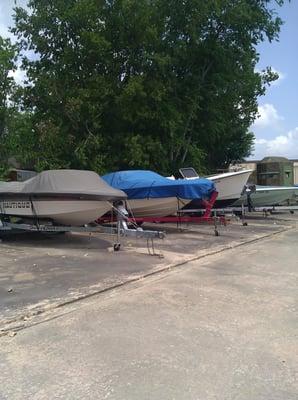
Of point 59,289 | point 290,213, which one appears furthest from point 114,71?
point 59,289

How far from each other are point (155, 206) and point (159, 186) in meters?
0.92

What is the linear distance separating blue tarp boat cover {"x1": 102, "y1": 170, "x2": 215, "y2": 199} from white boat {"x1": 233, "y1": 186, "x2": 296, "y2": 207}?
7.16 metres

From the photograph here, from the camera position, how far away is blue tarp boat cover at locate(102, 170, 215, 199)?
1576cm

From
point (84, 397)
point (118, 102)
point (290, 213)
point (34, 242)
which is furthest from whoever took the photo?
point (290, 213)

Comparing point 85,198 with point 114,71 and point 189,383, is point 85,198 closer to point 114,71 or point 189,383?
point 189,383

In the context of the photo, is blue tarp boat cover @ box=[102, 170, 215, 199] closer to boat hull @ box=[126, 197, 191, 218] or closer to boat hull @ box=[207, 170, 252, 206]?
boat hull @ box=[126, 197, 191, 218]

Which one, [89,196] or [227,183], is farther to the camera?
[227,183]

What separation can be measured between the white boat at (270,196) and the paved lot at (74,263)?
639 cm

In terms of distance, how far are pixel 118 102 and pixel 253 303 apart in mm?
16464

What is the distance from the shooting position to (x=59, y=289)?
25.9ft

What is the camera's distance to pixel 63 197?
41.9ft

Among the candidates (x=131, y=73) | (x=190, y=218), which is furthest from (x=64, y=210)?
(x=131, y=73)

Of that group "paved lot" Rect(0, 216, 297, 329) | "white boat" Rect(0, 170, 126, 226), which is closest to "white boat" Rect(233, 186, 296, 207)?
"paved lot" Rect(0, 216, 297, 329)

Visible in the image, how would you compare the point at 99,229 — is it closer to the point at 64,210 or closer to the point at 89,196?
the point at 89,196
